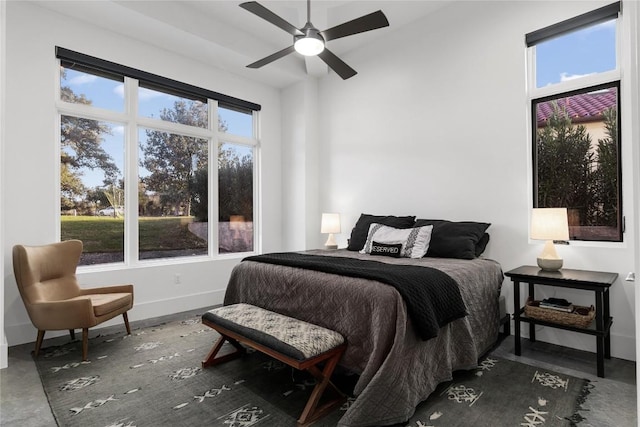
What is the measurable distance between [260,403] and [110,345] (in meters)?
1.77

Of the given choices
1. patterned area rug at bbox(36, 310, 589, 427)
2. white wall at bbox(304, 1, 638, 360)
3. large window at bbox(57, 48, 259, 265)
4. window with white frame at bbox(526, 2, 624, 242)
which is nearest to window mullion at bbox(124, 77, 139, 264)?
large window at bbox(57, 48, 259, 265)

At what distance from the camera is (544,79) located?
3.36m

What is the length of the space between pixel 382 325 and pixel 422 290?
36cm

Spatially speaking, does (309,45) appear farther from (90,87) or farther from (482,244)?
(90,87)

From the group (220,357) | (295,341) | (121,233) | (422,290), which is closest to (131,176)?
(121,233)

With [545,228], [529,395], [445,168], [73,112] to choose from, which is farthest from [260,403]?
[73,112]

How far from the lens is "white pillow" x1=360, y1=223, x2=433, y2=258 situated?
3426 mm

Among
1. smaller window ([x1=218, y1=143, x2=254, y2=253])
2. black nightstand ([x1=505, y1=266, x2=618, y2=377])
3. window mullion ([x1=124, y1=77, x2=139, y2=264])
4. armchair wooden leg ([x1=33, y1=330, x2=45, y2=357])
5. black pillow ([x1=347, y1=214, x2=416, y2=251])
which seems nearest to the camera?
black nightstand ([x1=505, y1=266, x2=618, y2=377])

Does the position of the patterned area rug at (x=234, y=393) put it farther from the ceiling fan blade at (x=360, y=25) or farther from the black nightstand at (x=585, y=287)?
the ceiling fan blade at (x=360, y=25)

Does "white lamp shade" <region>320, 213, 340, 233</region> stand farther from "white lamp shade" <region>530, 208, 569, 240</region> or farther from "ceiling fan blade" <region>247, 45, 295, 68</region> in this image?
"white lamp shade" <region>530, 208, 569, 240</region>

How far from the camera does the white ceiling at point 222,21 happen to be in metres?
3.59

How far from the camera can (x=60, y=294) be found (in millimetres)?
3221

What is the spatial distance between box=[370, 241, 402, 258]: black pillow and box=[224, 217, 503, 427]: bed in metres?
0.36

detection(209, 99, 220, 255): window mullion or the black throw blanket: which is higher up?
detection(209, 99, 220, 255): window mullion
